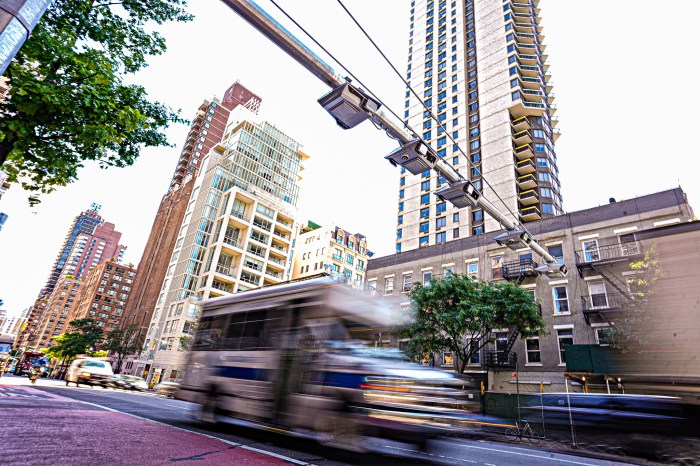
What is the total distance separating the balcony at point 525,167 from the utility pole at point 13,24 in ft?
162

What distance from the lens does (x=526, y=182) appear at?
4425cm

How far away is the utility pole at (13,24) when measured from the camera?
2.20 meters

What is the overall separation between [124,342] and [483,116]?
67333mm

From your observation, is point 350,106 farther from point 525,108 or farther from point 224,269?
point 224,269

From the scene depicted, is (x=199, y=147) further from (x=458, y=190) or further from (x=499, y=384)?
(x=458, y=190)

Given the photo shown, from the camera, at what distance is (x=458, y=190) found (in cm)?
939

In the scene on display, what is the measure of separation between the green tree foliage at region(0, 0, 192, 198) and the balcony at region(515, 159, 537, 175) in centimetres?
4470

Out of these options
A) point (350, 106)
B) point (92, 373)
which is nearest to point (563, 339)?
point (350, 106)

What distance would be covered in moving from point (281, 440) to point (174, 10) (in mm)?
11482

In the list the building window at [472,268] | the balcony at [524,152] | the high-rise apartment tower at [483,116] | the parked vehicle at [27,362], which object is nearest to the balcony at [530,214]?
the high-rise apartment tower at [483,116]

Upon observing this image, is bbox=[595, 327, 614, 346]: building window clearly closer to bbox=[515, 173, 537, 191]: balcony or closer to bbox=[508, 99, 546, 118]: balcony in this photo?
bbox=[515, 173, 537, 191]: balcony

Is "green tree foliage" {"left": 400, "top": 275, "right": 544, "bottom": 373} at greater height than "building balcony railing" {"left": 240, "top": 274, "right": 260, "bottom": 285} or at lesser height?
lesser

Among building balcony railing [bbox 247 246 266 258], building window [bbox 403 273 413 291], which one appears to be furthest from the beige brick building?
building balcony railing [bbox 247 246 266 258]

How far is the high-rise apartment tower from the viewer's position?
44656 mm
